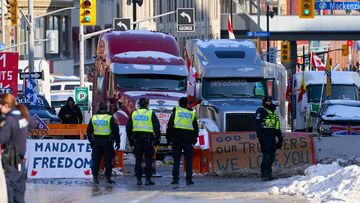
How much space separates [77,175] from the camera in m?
24.9

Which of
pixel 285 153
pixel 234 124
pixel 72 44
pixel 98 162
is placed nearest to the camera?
pixel 98 162

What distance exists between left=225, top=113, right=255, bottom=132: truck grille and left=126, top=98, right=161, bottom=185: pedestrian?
31.3 ft

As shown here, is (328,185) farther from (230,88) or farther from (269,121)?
(230,88)

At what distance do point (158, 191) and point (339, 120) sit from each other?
47.2 ft

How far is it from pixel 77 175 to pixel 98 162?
1740mm

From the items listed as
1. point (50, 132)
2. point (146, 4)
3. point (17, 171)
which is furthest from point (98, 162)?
point (146, 4)

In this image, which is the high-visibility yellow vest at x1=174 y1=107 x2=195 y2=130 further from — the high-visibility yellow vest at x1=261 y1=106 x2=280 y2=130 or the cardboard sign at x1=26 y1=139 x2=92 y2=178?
the cardboard sign at x1=26 y1=139 x2=92 y2=178

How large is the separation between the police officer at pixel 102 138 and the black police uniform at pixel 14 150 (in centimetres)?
A: 743

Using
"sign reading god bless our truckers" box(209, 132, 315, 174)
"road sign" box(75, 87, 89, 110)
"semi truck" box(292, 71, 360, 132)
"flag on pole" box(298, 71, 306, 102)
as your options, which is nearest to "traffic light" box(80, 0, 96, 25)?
"semi truck" box(292, 71, 360, 132)

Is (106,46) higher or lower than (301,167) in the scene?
higher

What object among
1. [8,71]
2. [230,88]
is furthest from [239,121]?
[8,71]

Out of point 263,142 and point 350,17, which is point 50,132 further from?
point 350,17

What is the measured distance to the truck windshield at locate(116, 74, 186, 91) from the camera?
33312mm

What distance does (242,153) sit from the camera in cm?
2623
